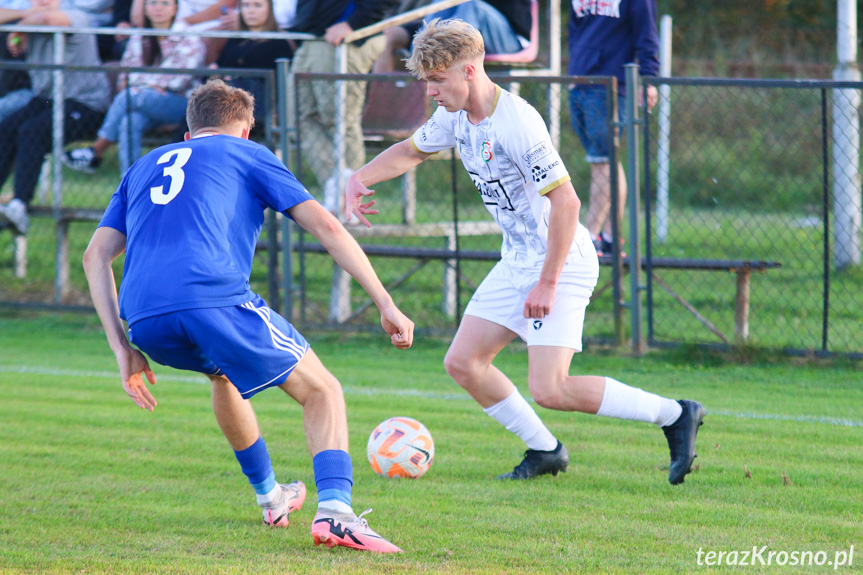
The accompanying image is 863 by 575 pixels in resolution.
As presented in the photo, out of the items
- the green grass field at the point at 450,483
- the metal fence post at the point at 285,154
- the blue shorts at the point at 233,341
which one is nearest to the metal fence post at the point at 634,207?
the green grass field at the point at 450,483

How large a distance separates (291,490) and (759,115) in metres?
16.0

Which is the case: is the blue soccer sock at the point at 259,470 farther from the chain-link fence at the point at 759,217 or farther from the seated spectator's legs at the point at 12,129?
the seated spectator's legs at the point at 12,129

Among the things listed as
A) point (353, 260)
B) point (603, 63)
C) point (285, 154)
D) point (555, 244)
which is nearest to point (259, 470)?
point (353, 260)

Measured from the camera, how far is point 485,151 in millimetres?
4199

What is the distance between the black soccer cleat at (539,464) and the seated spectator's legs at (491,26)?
634 cm

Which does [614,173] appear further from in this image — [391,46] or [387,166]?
[391,46]

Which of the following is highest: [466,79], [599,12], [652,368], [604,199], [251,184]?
[599,12]

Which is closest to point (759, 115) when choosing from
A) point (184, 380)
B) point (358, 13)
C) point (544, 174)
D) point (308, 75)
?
point (358, 13)

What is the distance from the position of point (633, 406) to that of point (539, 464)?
55 centimetres

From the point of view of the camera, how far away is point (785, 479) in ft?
14.5

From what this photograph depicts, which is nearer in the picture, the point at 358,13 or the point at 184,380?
the point at 184,380

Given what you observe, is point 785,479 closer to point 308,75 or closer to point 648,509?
point 648,509

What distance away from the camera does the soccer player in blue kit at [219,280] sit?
339 centimetres

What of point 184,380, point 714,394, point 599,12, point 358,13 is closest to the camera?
point 714,394
